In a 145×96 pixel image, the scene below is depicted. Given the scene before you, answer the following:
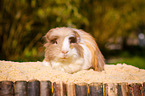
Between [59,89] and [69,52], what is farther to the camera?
[69,52]

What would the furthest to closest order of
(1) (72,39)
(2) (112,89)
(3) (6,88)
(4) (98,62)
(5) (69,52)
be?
(4) (98,62) < (1) (72,39) < (5) (69,52) < (2) (112,89) < (3) (6,88)

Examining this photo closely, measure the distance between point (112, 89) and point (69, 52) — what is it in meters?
0.90

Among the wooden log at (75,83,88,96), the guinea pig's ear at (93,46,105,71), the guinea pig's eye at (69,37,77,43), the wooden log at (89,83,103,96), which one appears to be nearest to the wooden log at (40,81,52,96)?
the wooden log at (75,83,88,96)

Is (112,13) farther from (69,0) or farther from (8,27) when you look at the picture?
(8,27)

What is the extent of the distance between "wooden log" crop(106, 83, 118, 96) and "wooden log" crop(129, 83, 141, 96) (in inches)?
8.2

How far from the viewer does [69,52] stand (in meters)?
3.07

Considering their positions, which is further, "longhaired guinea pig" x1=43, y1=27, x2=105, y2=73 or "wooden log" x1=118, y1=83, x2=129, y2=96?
"longhaired guinea pig" x1=43, y1=27, x2=105, y2=73

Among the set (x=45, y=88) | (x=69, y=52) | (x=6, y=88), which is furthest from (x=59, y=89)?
(x=69, y=52)

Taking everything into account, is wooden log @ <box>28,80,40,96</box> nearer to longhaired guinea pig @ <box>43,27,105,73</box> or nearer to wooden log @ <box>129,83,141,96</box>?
longhaired guinea pig @ <box>43,27,105,73</box>

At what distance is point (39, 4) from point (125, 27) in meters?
6.57

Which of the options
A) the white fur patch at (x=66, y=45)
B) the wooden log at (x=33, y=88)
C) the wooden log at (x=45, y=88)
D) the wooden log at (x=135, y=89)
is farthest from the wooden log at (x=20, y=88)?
the wooden log at (x=135, y=89)

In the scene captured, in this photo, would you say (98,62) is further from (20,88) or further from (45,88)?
(20,88)

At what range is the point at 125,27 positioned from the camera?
12.3 meters

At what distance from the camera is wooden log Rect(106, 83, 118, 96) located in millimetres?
2537
